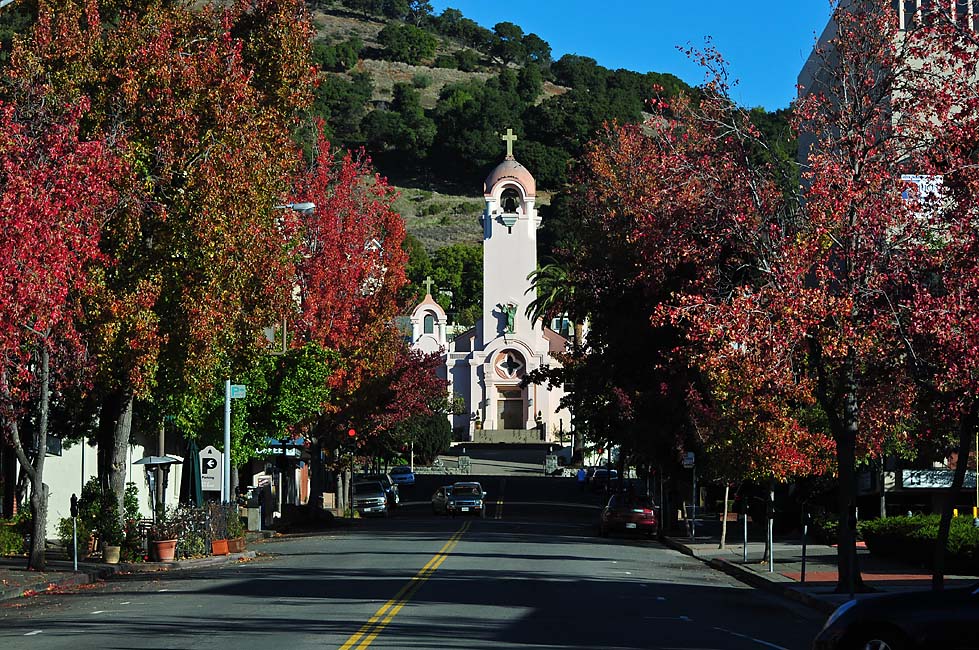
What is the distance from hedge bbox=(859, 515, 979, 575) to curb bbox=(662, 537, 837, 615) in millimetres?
3351

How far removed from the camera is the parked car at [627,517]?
43719 millimetres

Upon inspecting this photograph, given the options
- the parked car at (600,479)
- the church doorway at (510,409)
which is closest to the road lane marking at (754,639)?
the parked car at (600,479)

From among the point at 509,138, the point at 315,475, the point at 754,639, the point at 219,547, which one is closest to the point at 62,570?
the point at 219,547

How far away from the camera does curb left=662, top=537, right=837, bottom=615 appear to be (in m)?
21.1

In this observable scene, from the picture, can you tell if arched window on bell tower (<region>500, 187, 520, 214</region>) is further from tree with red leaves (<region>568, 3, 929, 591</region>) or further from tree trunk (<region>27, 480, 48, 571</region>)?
tree with red leaves (<region>568, 3, 929, 591</region>)

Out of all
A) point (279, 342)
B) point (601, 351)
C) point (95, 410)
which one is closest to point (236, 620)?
point (95, 410)

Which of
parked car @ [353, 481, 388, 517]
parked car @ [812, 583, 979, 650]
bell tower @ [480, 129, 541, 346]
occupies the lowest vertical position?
parked car @ [353, 481, 388, 517]

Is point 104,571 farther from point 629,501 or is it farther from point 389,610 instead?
point 629,501

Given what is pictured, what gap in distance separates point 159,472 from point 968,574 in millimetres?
24641

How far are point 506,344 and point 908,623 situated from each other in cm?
10418

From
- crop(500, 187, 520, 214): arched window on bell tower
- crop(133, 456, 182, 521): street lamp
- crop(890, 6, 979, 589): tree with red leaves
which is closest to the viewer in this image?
crop(890, 6, 979, 589): tree with red leaves

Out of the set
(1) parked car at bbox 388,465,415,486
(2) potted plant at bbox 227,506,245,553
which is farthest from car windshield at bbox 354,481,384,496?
(2) potted plant at bbox 227,506,245,553

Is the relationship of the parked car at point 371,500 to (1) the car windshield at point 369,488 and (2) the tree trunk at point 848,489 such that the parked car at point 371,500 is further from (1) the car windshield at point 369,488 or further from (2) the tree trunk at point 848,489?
(2) the tree trunk at point 848,489

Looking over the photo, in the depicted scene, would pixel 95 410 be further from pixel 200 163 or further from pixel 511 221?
pixel 511 221
